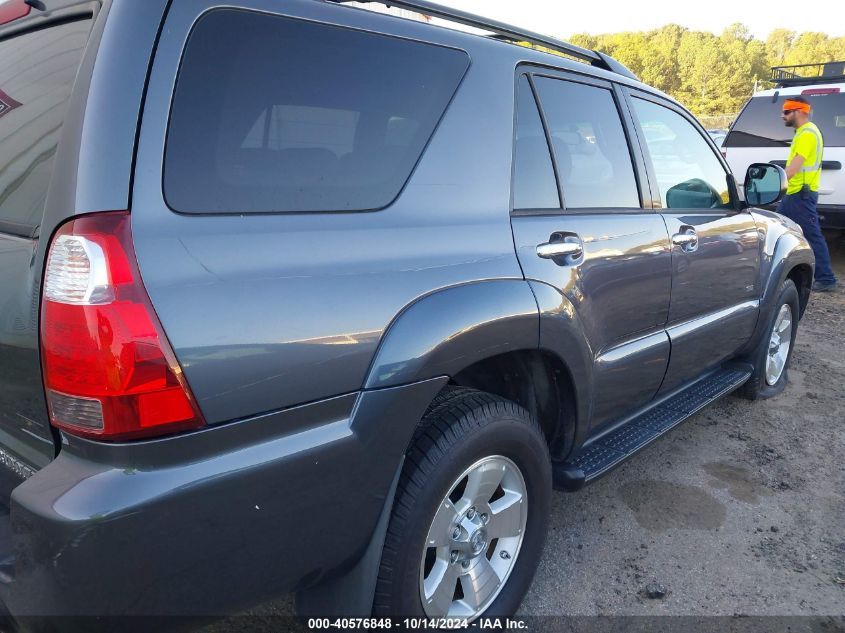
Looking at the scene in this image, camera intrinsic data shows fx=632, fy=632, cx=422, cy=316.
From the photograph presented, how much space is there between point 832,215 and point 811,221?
3.78 feet

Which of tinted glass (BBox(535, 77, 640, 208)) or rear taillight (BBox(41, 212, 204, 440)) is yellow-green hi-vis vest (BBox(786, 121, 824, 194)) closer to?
tinted glass (BBox(535, 77, 640, 208))

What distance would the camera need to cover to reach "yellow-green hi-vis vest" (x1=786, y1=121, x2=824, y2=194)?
6.58 meters

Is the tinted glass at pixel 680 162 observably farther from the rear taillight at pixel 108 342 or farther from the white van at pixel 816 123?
the white van at pixel 816 123

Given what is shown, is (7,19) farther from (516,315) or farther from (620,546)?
(620,546)

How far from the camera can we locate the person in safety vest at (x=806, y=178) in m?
6.60

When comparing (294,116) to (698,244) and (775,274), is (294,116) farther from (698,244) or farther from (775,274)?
(775,274)

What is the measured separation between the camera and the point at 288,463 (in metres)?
1.41

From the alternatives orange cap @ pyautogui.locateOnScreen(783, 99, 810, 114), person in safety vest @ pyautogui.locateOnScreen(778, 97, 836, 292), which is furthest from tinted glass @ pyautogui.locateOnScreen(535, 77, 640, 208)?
orange cap @ pyautogui.locateOnScreen(783, 99, 810, 114)

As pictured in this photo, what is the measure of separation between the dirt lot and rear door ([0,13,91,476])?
110 centimetres

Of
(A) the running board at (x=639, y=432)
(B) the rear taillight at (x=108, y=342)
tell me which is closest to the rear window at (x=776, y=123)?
(A) the running board at (x=639, y=432)

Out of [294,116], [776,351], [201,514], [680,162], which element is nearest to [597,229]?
[680,162]

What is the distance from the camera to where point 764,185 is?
11.5ft

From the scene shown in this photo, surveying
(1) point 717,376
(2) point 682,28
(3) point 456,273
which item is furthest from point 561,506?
(2) point 682,28

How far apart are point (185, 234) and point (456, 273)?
0.74 m
